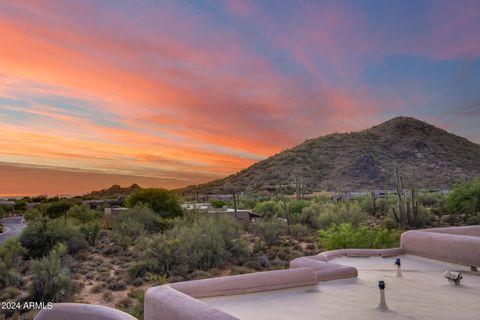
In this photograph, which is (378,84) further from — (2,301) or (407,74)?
(2,301)

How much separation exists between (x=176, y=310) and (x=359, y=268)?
24.0 feet

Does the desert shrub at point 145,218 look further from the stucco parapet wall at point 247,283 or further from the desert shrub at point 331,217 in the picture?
the stucco parapet wall at point 247,283

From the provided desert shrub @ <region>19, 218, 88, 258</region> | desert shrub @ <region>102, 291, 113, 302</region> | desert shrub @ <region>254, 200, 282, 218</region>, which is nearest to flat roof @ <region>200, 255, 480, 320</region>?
desert shrub @ <region>102, 291, 113, 302</region>

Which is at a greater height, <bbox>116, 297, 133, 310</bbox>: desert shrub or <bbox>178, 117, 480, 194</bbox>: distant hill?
<bbox>178, 117, 480, 194</bbox>: distant hill

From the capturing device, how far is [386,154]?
292 ft

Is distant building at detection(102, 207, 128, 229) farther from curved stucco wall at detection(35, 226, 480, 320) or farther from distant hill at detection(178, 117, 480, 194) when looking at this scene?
distant hill at detection(178, 117, 480, 194)

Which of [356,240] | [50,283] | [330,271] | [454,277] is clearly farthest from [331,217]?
[50,283]

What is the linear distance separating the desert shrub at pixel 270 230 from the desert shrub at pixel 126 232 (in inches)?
242

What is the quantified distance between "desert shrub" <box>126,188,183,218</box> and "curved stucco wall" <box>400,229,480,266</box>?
17.7 m

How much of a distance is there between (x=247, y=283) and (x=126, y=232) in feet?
51.6

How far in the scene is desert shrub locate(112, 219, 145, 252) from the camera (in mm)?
21609

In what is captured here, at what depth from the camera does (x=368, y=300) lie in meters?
8.73

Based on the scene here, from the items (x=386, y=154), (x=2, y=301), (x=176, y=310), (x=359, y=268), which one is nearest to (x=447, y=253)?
(x=359, y=268)

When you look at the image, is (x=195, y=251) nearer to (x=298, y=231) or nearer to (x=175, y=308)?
(x=298, y=231)
